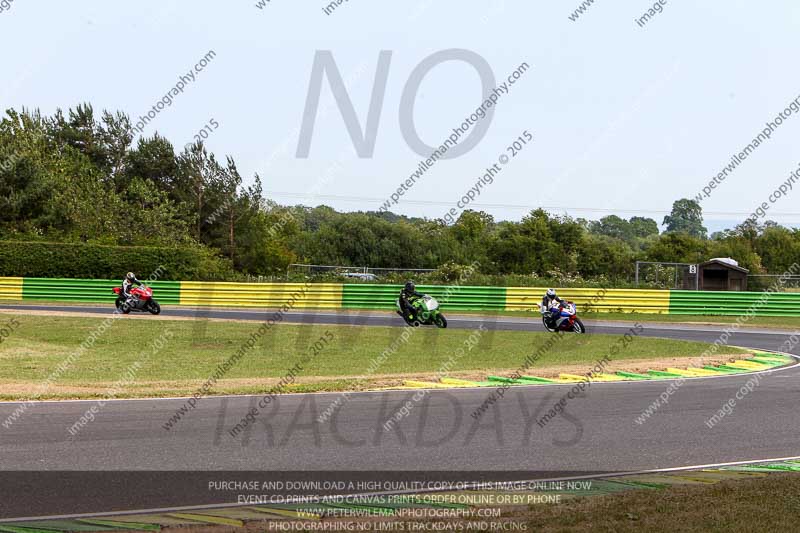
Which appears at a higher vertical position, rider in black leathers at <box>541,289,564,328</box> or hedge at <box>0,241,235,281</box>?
hedge at <box>0,241,235,281</box>

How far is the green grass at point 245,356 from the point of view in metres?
15.6

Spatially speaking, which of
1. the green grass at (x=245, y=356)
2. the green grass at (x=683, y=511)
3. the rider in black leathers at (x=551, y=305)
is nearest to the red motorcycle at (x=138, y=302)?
the green grass at (x=245, y=356)

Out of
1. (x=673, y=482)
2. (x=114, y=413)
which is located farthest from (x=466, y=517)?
(x=114, y=413)

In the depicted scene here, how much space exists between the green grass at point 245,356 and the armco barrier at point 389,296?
1105 cm

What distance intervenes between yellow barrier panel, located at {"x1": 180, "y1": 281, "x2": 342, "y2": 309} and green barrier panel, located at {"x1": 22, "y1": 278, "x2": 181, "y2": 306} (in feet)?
2.10

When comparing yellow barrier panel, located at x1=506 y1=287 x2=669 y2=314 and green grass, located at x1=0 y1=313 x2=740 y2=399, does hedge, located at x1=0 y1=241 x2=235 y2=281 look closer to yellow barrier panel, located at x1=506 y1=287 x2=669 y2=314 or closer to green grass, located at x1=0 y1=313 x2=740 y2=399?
green grass, located at x1=0 y1=313 x2=740 y2=399

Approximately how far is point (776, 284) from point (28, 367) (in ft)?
120

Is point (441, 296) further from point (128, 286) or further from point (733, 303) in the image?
point (128, 286)

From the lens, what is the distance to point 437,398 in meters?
13.6

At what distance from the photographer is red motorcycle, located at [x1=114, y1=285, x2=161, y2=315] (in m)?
31.5

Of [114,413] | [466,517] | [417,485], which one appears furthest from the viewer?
[114,413]

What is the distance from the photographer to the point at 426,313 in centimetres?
2842

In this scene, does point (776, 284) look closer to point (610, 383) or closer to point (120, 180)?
point (610, 383)

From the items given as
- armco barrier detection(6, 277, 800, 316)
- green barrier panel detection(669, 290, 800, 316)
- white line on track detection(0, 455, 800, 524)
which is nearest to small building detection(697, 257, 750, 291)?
green barrier panel detection(669, 290, 800, 316)
